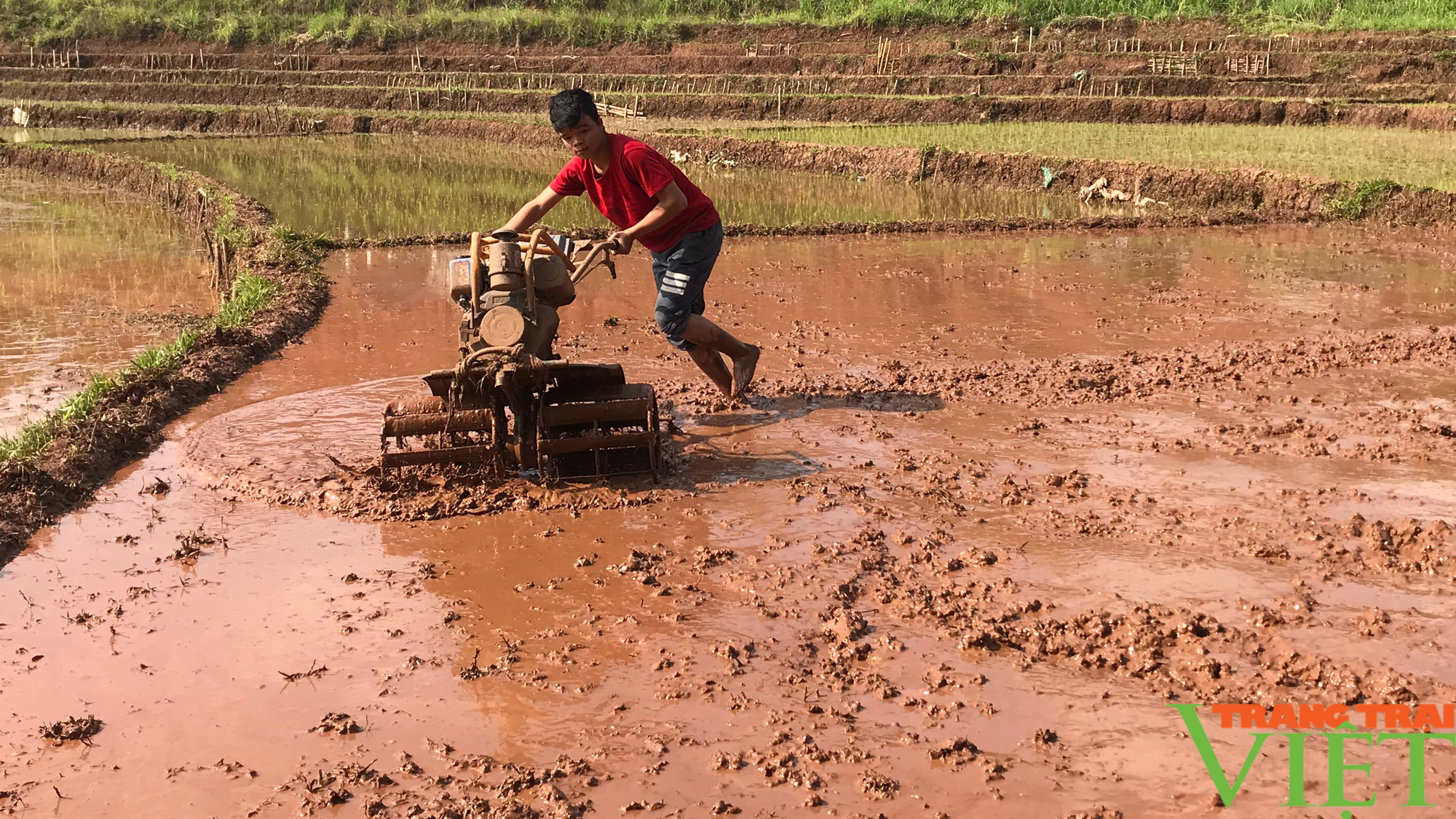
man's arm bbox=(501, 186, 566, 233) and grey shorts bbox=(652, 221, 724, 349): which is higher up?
man's arm bbox=(501, 186, 566, 233)

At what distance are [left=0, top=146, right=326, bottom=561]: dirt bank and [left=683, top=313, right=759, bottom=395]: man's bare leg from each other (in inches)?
116

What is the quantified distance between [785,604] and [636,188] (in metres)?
2.31

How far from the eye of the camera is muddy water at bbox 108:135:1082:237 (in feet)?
49.6

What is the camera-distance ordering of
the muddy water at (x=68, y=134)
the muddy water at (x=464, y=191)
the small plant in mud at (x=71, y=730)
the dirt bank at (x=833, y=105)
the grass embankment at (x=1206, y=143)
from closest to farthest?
the small plant in mud at (x=71, y=730) → the muddy water at (x=464, y=191) → the grass embankment at (x=1206, y=143) → the dirt bank at (x=833, y=105) → the muddy water at (x=68, y=134)

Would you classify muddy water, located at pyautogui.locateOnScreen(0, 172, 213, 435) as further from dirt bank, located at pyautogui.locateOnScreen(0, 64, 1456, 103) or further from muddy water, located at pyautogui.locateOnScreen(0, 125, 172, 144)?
dirt bank, located at pyautogui.locateOnScreen(0, 64, 1456, 103)

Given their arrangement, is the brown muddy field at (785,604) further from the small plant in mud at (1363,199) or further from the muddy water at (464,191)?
the muddy water at (464,191)

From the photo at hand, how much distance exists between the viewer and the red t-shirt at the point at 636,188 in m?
5.38

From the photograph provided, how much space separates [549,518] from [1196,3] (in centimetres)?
3271

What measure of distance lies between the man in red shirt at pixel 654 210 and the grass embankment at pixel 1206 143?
38.9 feet

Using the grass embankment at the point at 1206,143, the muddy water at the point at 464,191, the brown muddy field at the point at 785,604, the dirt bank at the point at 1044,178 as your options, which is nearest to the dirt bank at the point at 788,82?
the grass embankment at the point at 1206,143

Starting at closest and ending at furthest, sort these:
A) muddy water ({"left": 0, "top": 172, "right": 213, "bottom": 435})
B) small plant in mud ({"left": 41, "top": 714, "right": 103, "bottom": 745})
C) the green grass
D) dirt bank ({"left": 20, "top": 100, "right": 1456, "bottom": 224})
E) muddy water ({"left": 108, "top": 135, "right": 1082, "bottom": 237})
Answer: small plant in mud ({"left": 41, "top": 714, "right": 103, "bottom": 745}) < the green grass < muddy water ({"left": 0, "top": 172, "right": 213, "bottom": 435}) < dirt bank ({"left": 20, "top": 100, "right": 1456, "bottom": 224}) < muddy water ({"left": 108, "top": 135, "right": 1082, "bottom": 237})

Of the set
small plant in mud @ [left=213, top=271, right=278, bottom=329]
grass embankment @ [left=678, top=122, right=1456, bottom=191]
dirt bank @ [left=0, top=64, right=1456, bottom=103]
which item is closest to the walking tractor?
small plant in mud @ [left=213, top=271, right=278, bottom=329]

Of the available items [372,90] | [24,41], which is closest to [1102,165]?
[372,90]

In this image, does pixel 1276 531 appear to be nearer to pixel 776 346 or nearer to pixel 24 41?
pixel 776 346
